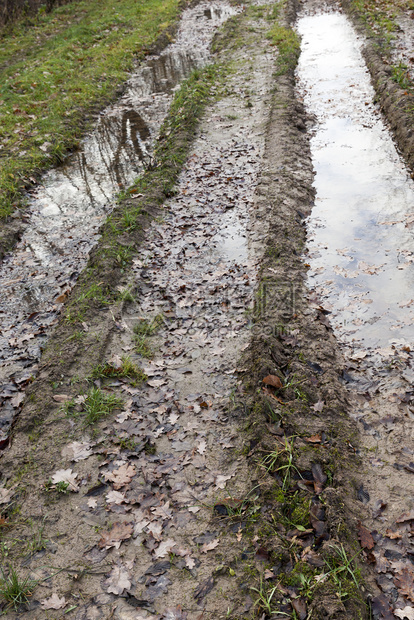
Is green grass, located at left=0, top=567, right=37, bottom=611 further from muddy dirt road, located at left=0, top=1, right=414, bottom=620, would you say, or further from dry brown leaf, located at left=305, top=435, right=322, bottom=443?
dry brown leaf, located at left=305, top=435, right=322, bottom=443

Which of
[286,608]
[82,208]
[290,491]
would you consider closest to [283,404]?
[290,491]

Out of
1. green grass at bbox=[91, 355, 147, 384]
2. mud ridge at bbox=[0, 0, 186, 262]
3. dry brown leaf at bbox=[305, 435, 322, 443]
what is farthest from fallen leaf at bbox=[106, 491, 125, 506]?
mud ridge at bbox=[0, 0, 186, 262]

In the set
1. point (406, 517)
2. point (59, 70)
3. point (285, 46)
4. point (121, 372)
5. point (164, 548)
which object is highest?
point (59, 70)

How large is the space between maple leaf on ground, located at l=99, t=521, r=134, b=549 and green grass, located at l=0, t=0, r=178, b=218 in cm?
603

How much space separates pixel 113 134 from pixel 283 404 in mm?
8612

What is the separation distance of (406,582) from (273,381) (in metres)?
1.86

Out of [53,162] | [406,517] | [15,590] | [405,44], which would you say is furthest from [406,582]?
[405,44]

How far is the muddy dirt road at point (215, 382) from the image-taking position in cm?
306

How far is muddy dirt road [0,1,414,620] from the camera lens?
306 cm

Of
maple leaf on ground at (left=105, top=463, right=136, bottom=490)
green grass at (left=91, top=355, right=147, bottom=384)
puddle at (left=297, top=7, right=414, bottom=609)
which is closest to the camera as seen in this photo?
puddle at (left=297, top=7, right=414, bottom=609)

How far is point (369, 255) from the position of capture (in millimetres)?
6227

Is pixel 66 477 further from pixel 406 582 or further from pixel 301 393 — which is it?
pixel 406 582

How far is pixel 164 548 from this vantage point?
324 cm

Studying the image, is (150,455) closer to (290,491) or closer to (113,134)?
(290,491)
